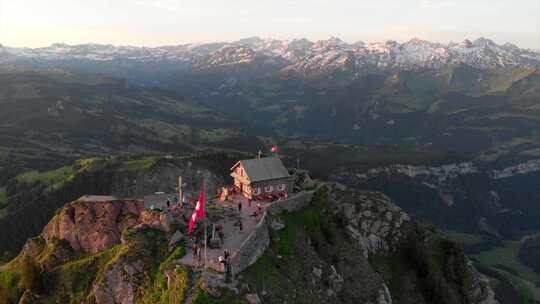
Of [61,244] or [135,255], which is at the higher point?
[135,255]

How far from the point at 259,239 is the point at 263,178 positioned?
76.3 ft

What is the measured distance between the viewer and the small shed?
291 feet

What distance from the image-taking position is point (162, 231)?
70.4 meters

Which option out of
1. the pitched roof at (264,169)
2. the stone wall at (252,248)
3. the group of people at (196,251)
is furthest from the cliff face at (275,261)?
the pitched roof at (264,169)

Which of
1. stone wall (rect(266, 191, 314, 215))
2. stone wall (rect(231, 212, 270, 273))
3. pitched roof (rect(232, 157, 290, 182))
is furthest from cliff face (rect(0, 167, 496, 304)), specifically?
pitched roof (rect(232, 157, 290, 182))

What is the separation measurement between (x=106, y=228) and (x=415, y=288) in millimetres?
56690

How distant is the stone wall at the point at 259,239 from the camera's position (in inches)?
2387

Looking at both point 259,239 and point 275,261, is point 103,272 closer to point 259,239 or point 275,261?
point 259,239

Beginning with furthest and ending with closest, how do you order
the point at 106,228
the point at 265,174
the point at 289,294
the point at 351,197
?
the point at 351,197
the point at 265,174
the point at 106,228
the point at 289,294

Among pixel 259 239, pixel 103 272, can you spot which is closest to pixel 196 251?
pixel 259 239

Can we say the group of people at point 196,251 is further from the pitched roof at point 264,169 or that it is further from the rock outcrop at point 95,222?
the pitched roof at point 264,169

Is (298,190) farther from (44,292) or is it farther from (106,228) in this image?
(44,292)

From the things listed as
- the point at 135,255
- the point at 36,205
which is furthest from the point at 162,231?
the point at 36,205

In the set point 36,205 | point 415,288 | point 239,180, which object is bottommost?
point 36,205
